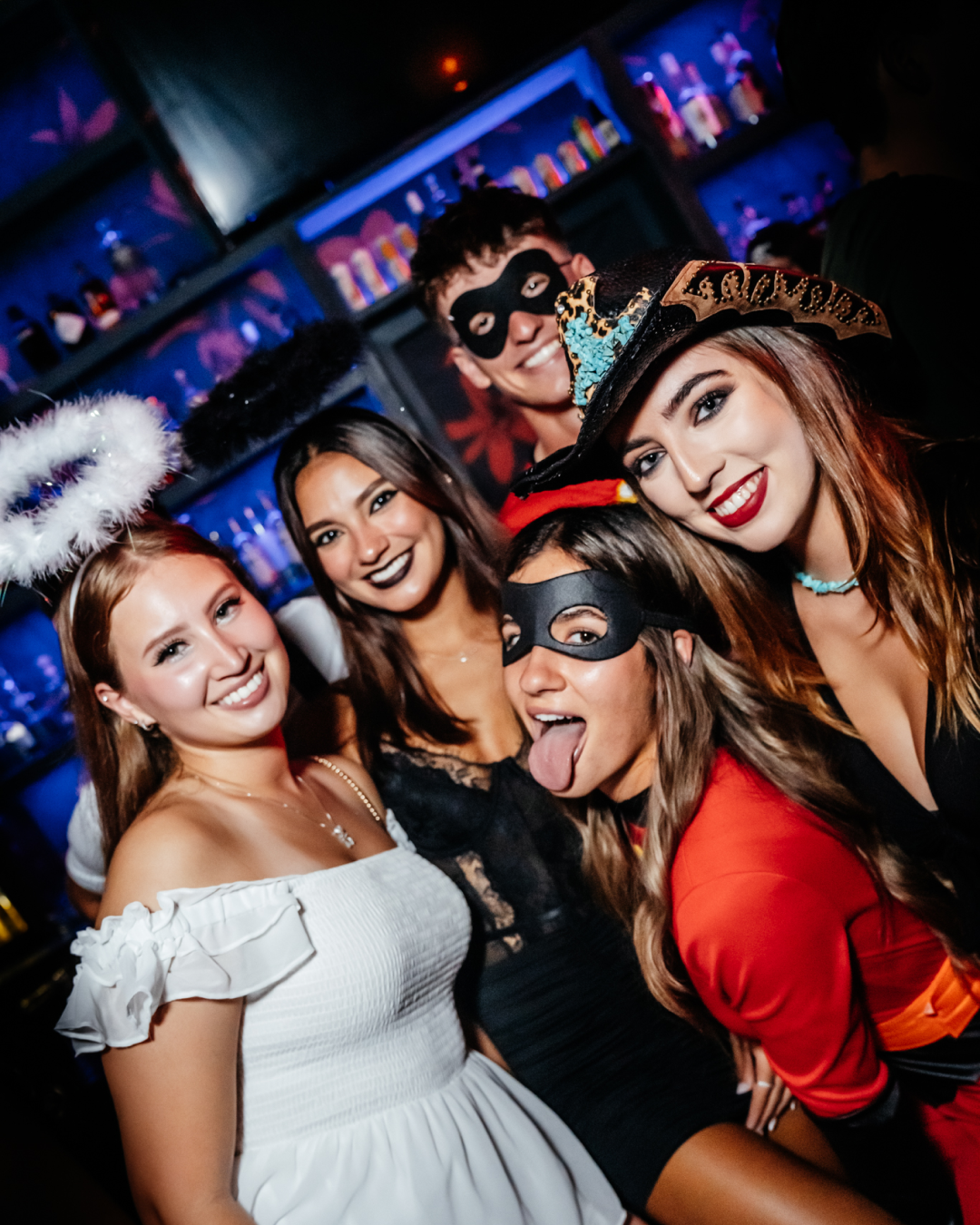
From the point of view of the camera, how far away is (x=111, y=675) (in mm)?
1861

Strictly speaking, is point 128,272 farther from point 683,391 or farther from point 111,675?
point 683,391

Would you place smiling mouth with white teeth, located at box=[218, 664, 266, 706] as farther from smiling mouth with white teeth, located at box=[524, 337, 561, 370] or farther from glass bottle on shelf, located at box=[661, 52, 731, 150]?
glass bottle on shelf, located at box=[661, 52, 731, 150]

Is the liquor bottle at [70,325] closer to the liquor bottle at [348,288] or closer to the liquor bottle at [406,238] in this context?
the liquor bottle at [348,288]

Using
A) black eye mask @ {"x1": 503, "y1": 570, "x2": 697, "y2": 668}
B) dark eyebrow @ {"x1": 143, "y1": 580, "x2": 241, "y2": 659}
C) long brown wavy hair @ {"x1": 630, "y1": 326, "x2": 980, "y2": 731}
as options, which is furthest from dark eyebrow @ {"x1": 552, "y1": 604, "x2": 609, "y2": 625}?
dark eyebrow @ {"x1": 143, "y1": 580, "x2": 241, "y2": 659}

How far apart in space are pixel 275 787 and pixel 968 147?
2638mm

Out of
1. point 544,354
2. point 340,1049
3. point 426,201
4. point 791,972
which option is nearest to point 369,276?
point 426,201

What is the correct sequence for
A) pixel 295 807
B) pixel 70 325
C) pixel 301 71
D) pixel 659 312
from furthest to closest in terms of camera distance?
pixel 70 325 → pixel 301 71 → pixel 295 807 → pixel 659 312

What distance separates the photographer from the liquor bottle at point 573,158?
12.2ft

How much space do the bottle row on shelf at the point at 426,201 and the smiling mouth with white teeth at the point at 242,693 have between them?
2304mm

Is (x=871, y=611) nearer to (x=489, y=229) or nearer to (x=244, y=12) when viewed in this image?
(x=489, y=229)

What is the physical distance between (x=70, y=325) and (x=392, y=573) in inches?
92.6

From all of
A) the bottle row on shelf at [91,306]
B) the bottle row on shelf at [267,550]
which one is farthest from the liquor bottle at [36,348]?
the bottle row on shelf at [267,550]

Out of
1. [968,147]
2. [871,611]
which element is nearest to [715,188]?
[968,147]

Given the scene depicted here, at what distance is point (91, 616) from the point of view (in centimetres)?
183
